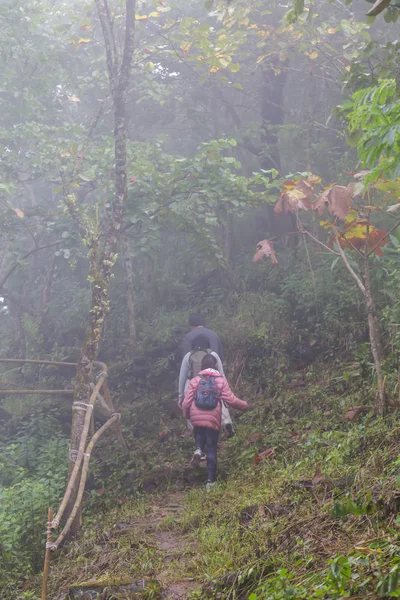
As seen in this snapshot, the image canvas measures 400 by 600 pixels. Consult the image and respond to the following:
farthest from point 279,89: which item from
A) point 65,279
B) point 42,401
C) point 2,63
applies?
point 42,401

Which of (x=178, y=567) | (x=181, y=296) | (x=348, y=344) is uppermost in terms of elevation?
(x=181, y=296)

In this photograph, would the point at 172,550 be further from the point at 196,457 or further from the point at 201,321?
the point at 201,321

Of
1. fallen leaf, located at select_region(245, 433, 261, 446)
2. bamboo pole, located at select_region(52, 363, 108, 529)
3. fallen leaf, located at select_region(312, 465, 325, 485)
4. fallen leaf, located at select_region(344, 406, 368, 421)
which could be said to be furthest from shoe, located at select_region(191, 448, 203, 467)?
fallen leaf, located at select_region(312, 465, 325, 485)

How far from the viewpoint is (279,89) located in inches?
526

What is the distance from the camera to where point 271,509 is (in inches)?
186

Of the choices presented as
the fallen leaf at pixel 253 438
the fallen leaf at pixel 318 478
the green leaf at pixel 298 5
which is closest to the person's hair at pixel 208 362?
the fallen leaf at pixel 253 438

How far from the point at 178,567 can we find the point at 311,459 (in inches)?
69.0

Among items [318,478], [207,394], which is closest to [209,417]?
[207,394]

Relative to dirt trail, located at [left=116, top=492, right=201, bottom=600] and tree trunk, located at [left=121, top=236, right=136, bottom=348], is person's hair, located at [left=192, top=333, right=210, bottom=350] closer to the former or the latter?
dirt trail, located at [left=116, top=492, right=201, bottom=600]

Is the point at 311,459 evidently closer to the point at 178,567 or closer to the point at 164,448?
the point at 178,567

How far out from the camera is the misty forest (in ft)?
14.3

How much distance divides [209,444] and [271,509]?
2.34 metres

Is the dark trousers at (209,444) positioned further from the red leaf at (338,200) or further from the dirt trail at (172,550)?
the red leaf at (338,200)

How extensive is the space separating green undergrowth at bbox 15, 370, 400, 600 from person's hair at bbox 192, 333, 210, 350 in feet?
3.94
